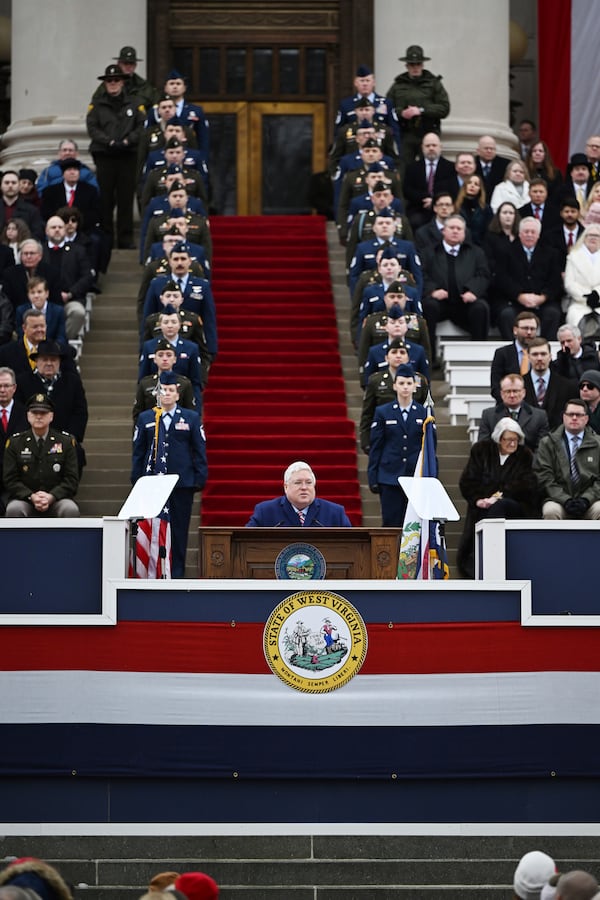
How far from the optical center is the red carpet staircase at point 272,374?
18.3 m

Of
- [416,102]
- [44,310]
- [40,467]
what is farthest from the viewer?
[416,102]

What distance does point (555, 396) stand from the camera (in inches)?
682

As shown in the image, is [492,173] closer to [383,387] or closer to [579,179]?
[579,179]

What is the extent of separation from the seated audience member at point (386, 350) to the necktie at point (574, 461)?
256 cm

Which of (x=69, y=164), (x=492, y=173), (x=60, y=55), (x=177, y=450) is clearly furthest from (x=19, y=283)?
(x=60, y=55)

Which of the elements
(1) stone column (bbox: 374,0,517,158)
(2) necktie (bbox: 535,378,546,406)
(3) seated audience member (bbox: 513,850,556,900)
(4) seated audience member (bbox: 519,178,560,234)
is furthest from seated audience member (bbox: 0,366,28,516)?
(1) stone column (bbox: 374,0,517,158)

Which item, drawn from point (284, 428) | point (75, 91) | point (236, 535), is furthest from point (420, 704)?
point (75, 91)

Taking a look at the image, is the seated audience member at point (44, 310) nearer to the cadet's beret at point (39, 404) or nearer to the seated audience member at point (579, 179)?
the cadet's beret at point (39, 404)

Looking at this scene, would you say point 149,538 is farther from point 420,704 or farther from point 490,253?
point 490,253

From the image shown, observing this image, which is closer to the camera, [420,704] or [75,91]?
[420,704]

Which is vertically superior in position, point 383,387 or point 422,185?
point 422,185

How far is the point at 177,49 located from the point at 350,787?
652 inches

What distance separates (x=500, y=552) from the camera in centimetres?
1334

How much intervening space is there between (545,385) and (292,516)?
394cm
